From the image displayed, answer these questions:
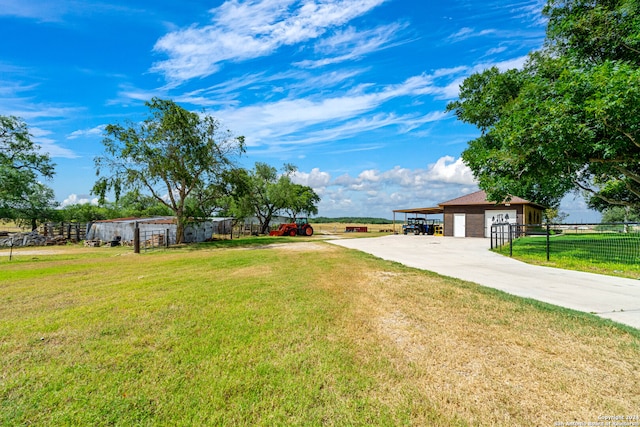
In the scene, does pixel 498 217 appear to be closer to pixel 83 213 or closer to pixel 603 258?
pixel 603 258

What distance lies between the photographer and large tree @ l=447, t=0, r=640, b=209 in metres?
8.40

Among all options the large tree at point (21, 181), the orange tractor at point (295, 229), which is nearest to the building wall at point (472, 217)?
the orange tractor at point (295, 229)

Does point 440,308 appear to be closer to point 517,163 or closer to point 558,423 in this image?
point 558,423

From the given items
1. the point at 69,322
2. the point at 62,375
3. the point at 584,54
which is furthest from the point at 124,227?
the point at 584,54

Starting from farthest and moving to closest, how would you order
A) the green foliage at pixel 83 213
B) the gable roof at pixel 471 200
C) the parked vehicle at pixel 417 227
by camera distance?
1. the green foliage at pixel 83 213
2. the parked vehicle at pixel 417 227
3. the gable roof at pixel 471 200

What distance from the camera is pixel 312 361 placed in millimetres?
3045

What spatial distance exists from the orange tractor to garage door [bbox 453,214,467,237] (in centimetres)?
1435

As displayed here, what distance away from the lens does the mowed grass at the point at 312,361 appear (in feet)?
7.59

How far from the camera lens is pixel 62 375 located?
9.30ft

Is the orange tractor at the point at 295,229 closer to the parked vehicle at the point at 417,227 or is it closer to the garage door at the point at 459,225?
the parked vehicle at the point at 417,227

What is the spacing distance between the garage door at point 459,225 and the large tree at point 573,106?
12.1 meters

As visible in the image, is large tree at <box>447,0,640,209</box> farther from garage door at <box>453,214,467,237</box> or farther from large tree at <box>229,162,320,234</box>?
large tree at <box>229,162,320,234</box>

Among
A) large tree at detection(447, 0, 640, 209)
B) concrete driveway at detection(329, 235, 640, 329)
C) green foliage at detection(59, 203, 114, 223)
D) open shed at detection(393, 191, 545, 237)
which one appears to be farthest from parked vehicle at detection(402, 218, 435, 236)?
green foliage at detection(59, 203, 114, 223)

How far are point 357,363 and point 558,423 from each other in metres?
1.57
